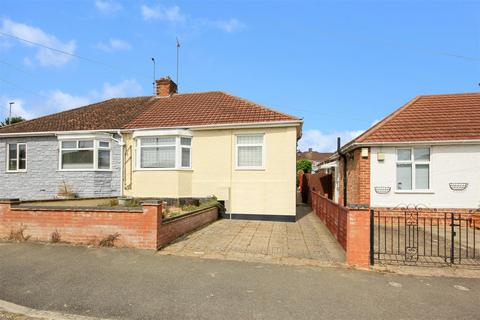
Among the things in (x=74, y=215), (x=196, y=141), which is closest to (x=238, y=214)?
(x=196, y=141)

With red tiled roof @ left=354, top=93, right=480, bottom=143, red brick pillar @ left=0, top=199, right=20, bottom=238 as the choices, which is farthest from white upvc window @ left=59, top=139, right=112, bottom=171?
red tiled roof @ left=354, top=93, right=480, bottom=143

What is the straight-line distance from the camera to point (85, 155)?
43.6 feet

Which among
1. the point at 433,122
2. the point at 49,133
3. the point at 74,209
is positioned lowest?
the point at 74,209

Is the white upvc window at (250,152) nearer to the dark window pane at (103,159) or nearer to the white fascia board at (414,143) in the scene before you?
the white fascia board at (414,143)

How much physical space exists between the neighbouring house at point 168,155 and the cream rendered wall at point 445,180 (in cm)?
362

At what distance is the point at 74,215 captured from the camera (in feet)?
23.9

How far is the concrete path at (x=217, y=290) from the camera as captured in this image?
→ 12.9 feet

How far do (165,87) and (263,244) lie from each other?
40.5ft

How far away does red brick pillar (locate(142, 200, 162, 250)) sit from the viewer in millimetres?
6703

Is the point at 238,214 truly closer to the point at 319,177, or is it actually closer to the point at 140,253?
the point at 140,253

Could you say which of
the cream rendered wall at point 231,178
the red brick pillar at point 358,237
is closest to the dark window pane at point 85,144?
the cream rendered wall at point 231,178

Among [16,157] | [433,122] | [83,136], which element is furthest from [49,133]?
[433,122]

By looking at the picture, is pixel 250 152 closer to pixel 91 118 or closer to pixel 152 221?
pixel 152 221

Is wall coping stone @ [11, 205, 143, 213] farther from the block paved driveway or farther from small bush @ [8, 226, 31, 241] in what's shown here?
the block paved driveway
